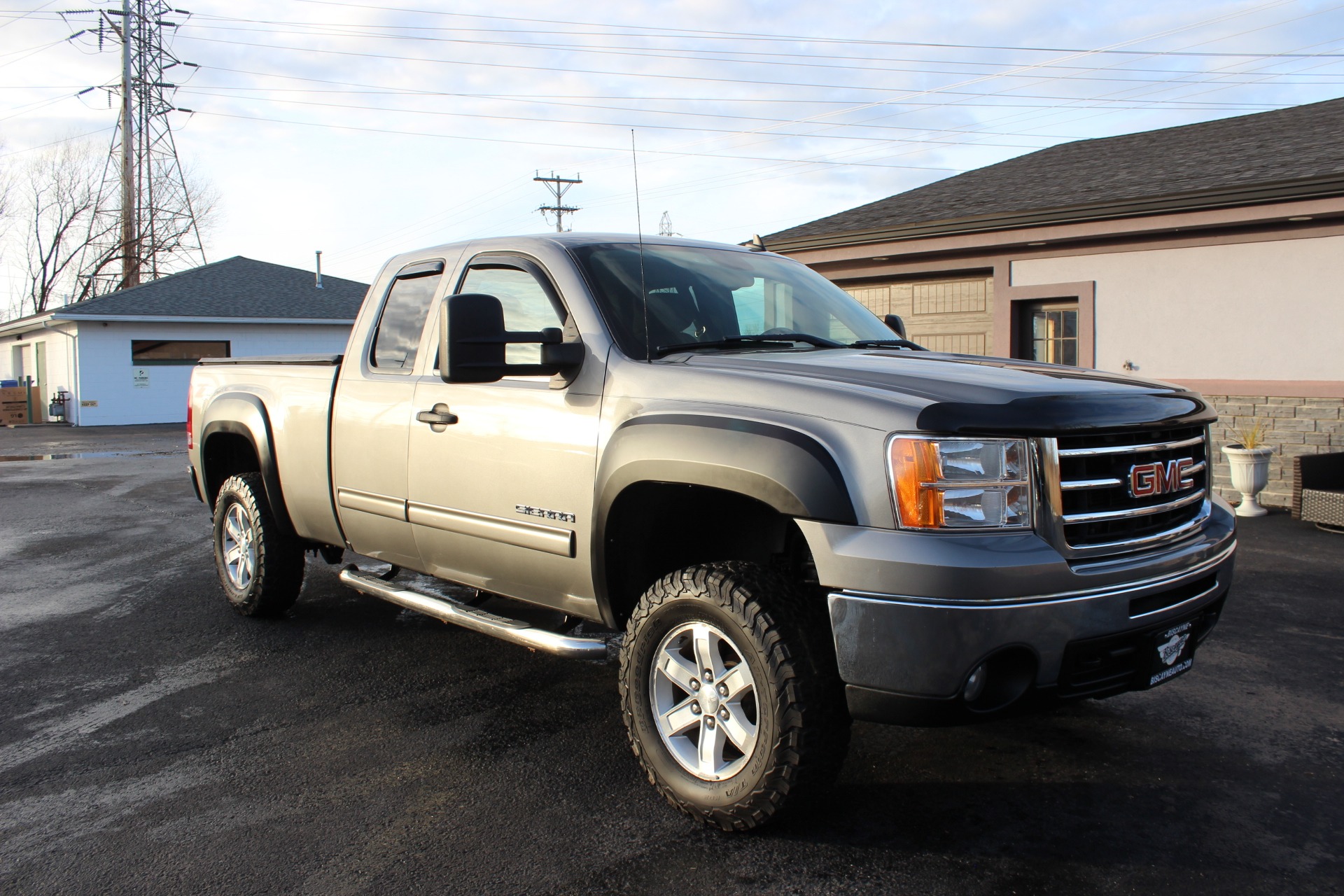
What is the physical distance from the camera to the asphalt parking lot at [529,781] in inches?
120

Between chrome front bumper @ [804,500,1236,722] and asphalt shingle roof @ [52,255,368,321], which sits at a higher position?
asphalt shingle roof @ [52,255,368,321]

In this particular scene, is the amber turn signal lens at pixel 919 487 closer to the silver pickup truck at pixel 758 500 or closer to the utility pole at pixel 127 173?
the silver pickup truck at pixel 758 500

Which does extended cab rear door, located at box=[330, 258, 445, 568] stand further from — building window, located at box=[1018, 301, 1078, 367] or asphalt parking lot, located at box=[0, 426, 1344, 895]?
building window, located at box=[1018, 301, 1078, 367]

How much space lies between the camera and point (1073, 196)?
39.8 ft

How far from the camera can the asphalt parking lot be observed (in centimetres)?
305


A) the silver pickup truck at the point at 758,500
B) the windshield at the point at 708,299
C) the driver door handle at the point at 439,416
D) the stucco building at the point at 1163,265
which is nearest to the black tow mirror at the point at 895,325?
the windshield at the point at 708,299

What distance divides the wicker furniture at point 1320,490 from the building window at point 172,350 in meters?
29.1

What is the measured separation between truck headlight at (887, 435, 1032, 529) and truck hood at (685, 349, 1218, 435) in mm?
55

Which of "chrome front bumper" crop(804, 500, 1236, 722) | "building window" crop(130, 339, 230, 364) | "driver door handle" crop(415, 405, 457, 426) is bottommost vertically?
"chrome front bumper" crop(804, 500, 1236, 722)

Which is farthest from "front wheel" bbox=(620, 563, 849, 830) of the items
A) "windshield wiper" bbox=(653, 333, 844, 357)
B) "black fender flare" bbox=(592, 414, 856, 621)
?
"windshield wiper" bbox=(653, 333, 844, 357)

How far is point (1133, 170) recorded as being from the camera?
42.1 ft

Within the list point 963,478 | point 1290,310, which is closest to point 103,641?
point 963,478

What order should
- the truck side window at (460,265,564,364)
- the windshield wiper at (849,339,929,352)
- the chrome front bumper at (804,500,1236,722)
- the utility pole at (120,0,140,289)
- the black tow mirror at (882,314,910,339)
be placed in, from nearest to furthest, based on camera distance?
the chrome front bumper at (804,500,1236,722) < the truck side window at (460,265,564,364) < the windshield wiper at (849,339,929,352) < the black tow mirror at (882,314,910,339) < the utility pole at (120,0,140,289)

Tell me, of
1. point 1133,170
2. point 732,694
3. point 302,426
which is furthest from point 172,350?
point 732,694
